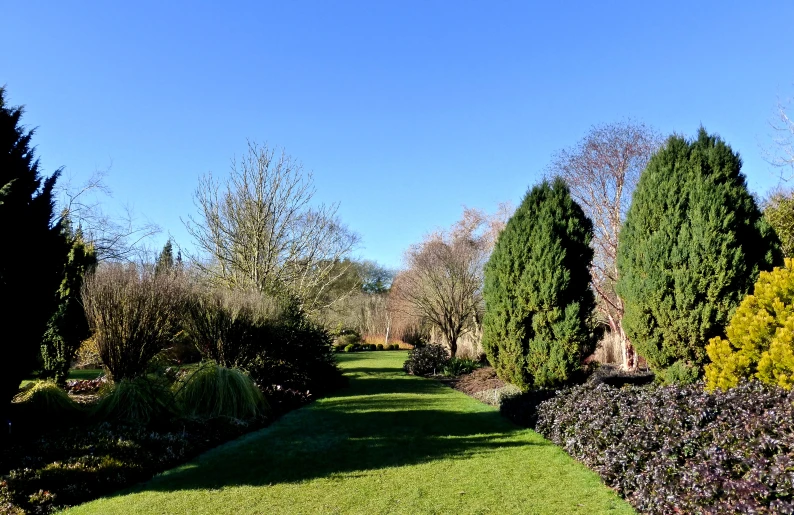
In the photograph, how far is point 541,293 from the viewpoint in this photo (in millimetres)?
8281

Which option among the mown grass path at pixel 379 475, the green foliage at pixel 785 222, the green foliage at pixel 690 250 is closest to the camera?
the mown grass path at pixel 379 475

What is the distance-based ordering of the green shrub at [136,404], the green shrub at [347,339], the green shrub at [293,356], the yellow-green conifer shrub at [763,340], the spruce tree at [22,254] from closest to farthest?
the yellow-green conifer shrub at [763,340] < the spruce tree at [22,254] < the green shrub at [136,404] < the green shrub at [293,356] < the green shrub at [347,339]

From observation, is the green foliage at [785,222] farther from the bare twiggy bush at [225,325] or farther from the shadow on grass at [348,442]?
the bare twiggy bush at [225,325]

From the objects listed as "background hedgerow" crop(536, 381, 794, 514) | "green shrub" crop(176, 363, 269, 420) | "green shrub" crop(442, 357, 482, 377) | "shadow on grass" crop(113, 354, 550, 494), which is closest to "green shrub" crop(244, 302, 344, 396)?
"shadow on grass" crop(113, 354, 550, 494)

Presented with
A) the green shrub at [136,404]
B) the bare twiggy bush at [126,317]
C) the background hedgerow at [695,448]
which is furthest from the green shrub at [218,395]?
A: the background hedgerow at [695,448]

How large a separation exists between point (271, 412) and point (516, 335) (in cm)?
455

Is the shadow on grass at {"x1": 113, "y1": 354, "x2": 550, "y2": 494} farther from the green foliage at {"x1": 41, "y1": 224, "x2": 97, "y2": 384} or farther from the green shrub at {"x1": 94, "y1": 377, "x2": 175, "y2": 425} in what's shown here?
the green foliage at {"x1": 41, "y1": 224, "x2": 97, "y2": 384}

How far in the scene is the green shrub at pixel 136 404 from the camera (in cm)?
711

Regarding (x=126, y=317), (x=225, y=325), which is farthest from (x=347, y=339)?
(x=126, y=317)

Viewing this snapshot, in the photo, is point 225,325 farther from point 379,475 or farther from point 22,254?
point 379,475

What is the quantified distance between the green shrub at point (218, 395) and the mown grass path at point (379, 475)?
0.65 meters

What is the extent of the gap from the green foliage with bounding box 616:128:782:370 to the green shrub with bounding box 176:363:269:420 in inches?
242

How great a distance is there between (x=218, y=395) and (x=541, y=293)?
5.64m

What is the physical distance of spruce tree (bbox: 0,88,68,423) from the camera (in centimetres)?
589
